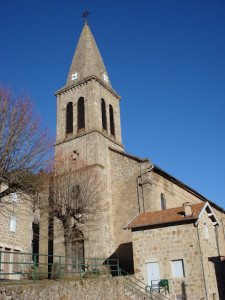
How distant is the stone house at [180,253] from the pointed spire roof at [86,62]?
1539 centimetres

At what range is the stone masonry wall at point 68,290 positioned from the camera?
10.1 m

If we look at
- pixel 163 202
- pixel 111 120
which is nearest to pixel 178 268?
pixel 163 202

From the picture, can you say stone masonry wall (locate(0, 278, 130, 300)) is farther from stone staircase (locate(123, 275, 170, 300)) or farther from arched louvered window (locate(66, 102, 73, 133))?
arched louvered window (locate(66, 102, 73, 133))

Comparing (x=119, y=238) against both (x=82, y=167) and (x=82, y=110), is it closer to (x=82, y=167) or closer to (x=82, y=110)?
(x=82, y=167)

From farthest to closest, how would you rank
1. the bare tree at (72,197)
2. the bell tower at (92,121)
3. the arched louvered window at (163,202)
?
1. the arched louvered window at (163,202)
2. the bell tower at (92,121)
3. the bare tree at (72,197)

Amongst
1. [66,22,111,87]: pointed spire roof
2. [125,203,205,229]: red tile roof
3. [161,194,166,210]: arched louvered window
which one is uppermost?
[66,22,111,87]: pointed spire roof

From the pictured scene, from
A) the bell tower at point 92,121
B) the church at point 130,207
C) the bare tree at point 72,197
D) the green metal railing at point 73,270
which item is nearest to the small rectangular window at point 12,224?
the green metal railing at point 73,270

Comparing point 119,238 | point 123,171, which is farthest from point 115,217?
point 123,171

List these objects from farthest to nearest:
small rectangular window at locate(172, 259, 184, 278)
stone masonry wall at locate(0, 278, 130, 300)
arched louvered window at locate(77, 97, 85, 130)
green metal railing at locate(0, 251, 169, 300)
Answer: arched louvered window at locate(77, 97, 85, 130) < small rectangular window at locate(172, 259, 184, 278) < green metal railing at locate(0, 251, 169, 300) < stone masonry wall at locate(0, 278, 130, 300)

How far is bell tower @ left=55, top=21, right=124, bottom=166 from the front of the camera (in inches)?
1018

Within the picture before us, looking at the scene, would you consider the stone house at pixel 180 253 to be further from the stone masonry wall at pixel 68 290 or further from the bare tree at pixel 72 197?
the bare tree at pixel 72 197

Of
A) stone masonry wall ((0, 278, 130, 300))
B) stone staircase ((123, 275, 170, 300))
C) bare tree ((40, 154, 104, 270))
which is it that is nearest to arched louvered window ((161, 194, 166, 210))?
bare tree ((40, 154, 104, 270))

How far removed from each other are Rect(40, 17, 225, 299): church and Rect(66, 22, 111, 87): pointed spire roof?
0.09 metres

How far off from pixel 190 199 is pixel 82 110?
1300cm
